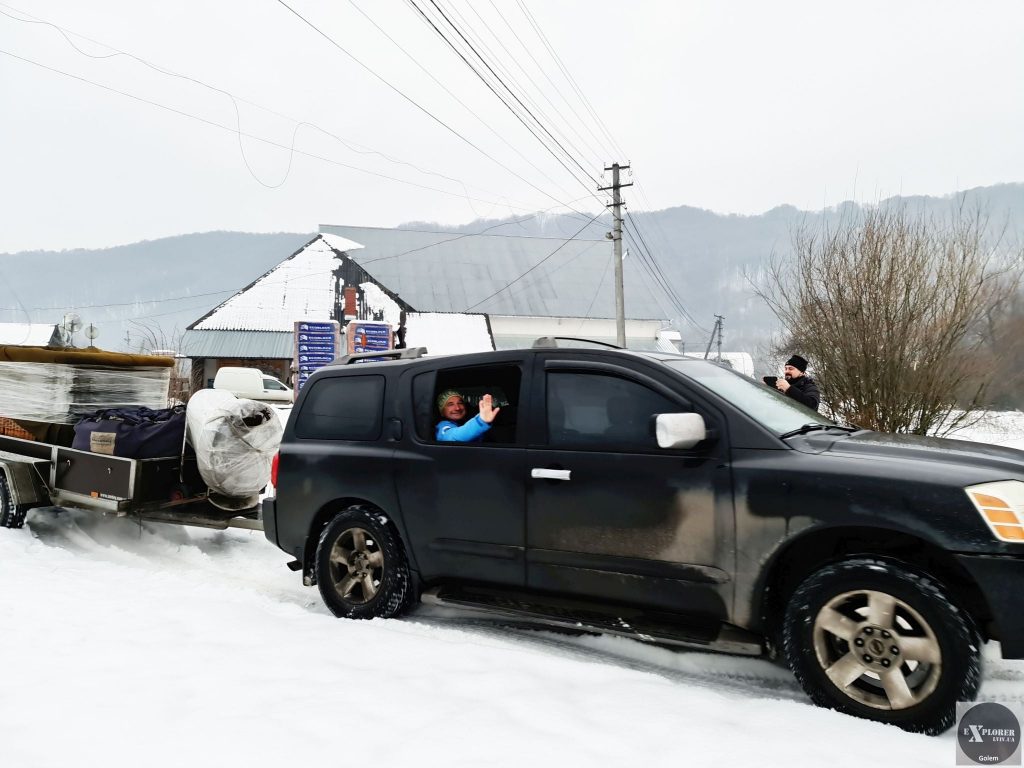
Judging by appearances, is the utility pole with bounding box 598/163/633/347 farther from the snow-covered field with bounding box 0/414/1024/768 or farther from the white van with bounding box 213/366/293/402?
the snow-covered field with bounding box 0/414/1024/768

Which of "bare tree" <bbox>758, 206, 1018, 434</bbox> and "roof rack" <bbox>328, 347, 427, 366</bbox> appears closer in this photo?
"roof rack" <bbox>328, 347, 427, 366</bbox>

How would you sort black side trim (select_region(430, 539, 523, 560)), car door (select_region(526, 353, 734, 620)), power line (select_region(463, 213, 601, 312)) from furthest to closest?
power line (select_region(463, 213, 601, 312)) < black side trim (select_region(430, 539, 523, 560)) < car door (select_region(526, 353, 734, 620))

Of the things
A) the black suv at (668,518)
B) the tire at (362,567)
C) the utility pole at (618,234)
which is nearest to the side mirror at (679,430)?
the black suv at (668,518)

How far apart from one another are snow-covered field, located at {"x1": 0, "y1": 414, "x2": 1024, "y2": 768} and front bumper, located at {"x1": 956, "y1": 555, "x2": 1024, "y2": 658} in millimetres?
490

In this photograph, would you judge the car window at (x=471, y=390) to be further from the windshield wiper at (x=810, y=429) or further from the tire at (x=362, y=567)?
the windshield wiper at (x=810, y=429)

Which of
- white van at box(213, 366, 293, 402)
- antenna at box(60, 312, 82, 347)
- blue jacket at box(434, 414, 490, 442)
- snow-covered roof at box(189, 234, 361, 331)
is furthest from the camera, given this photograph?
snow-covered roof at box(189, 234, 361, 331)

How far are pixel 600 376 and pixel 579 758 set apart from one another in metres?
2.00

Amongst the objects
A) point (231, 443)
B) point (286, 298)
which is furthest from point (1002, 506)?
point (286, 298)

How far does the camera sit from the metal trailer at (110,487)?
20.8 ft

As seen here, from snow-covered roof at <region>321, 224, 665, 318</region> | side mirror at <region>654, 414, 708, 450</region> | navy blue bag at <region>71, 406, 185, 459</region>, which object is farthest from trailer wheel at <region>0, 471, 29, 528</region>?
snow-covered roof at <region>321, 224, 665, 318</region>

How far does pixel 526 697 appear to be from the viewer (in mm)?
3262

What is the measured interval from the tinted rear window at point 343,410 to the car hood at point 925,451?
111 inches

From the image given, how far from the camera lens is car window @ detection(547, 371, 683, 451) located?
3781 millimetres

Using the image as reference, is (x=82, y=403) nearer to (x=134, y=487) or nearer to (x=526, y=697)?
(x=134, y=487)
